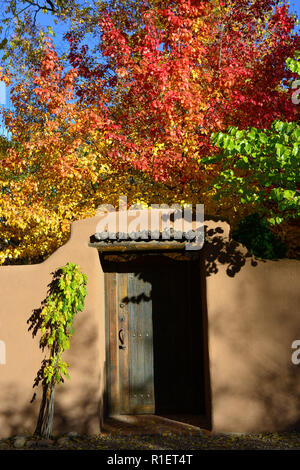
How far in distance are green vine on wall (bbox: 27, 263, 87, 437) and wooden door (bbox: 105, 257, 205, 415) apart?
3.79 feet

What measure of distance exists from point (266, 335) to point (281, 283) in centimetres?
83

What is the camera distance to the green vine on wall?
244 inches

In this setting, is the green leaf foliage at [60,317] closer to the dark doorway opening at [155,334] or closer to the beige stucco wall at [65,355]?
the beige stucco wall at [65,355]

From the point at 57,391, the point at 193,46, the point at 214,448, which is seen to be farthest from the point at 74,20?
the point at 214,448

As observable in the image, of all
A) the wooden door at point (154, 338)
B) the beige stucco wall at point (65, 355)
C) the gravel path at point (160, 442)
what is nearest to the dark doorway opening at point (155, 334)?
the wooden door at point (154, 338)

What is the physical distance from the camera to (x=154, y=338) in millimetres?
7418

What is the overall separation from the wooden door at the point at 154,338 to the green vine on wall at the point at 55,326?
115 cm

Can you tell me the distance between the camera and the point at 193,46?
10.7 m

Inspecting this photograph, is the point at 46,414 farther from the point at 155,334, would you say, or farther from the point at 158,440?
the point at 155,334

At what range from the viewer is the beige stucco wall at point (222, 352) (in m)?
6.30

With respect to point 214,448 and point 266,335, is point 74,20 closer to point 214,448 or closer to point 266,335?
point 266,335

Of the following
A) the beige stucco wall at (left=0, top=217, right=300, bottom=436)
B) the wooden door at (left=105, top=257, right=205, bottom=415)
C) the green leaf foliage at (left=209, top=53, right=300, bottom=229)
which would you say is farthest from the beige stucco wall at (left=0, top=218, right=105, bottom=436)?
the green leaf foliage at (left=209, top=53, right=300, bottom=229)

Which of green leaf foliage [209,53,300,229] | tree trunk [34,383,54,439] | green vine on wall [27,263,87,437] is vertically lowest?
tree trunk [34,383,54,439]

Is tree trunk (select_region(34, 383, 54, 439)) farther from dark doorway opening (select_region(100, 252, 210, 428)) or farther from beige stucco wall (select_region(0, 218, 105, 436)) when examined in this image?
dark doorway opening (select_region(100, 252, 210, 428))
